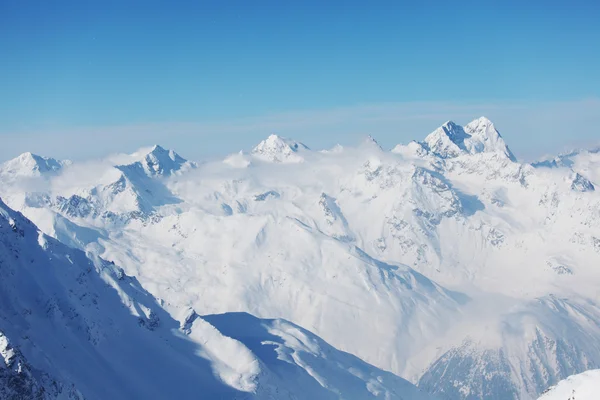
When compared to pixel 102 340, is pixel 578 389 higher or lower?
higher

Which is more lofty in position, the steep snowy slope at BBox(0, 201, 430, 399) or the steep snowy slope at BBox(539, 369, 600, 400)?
the steep snowy slope at BBox(539, 369, 600, 400)

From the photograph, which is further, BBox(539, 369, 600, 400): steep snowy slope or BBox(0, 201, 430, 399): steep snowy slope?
BBox(0, 201, 430, 399): steep snowy slope

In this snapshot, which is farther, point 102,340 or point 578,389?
point 102,340

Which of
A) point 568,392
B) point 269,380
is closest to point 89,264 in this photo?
point 269,380
